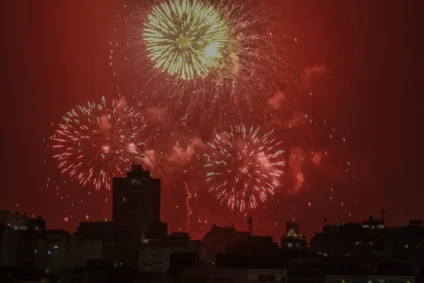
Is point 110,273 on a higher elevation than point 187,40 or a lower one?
lower

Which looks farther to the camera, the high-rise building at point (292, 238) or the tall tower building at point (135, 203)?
the high-rise building at point (292, 238)

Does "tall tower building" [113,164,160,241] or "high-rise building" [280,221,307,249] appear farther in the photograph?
"high-rise building" [280,221,307,249]

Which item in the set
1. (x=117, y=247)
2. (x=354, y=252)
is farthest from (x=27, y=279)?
(x=354, y=252)

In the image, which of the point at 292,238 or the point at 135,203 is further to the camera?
the point at 292,238

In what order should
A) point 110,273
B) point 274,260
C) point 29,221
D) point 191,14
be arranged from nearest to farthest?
point 191,14, point 110,273, point 274,260, point 29,221

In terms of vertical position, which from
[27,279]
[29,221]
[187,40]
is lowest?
[27,279]

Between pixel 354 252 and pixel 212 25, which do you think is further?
pixel 354 252

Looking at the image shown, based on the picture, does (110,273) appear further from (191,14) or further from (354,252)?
(354,252)

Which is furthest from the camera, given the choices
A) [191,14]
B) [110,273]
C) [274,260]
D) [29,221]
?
[29,221]
